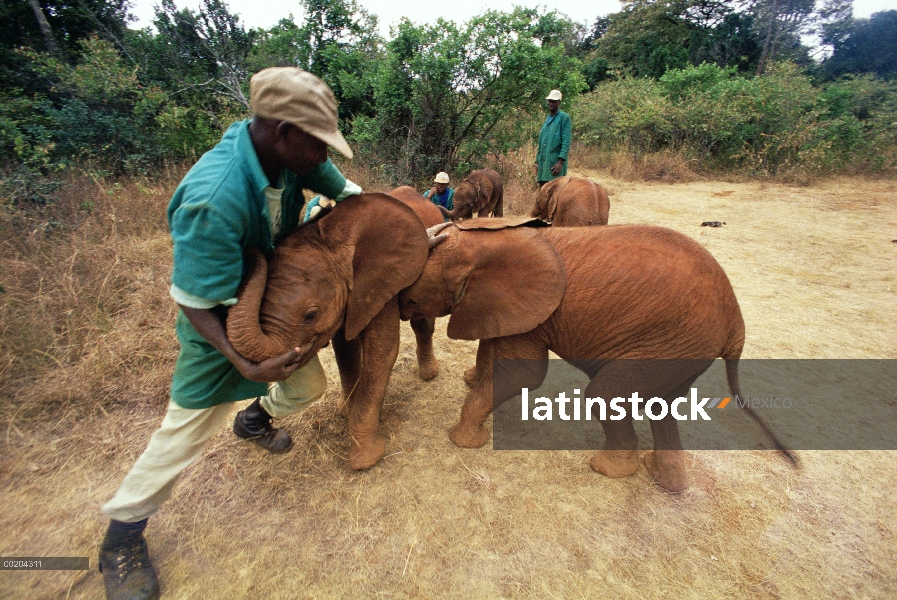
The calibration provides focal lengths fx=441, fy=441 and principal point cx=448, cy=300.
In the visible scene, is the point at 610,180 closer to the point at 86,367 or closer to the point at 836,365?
the point at 836,365

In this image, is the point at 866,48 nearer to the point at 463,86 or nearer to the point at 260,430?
the point at 463,86

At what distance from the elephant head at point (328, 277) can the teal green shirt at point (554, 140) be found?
6.00 meters

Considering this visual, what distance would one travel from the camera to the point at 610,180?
1420 centimetres

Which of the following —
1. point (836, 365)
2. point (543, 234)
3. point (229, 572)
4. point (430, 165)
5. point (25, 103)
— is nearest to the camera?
point (229, 572)

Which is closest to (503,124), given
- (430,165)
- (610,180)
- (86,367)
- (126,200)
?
(430,165)

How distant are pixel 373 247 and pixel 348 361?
104 cm

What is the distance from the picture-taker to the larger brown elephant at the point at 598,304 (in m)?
2.65

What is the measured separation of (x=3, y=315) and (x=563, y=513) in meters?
4.82

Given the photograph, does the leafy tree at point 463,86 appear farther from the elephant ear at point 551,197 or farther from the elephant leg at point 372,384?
the elephant leg at point 372,384

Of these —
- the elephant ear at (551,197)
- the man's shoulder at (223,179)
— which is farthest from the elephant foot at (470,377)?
the elephant ear at (551,197)

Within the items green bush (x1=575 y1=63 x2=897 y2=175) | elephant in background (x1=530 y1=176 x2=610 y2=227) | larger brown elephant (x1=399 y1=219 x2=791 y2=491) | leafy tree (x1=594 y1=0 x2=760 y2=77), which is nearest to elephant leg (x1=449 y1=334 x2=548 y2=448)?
larger brown elephant (x1=399 y1=219 x2=791 y2=491)

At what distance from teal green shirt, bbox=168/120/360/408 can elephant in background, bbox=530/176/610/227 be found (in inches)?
172

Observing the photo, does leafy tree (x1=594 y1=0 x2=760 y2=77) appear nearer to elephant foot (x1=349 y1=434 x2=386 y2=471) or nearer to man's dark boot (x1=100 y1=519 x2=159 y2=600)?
elephant foot (x1=349 y1=434 x2=386 y2=471)

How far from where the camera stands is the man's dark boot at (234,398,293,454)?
302 cm
